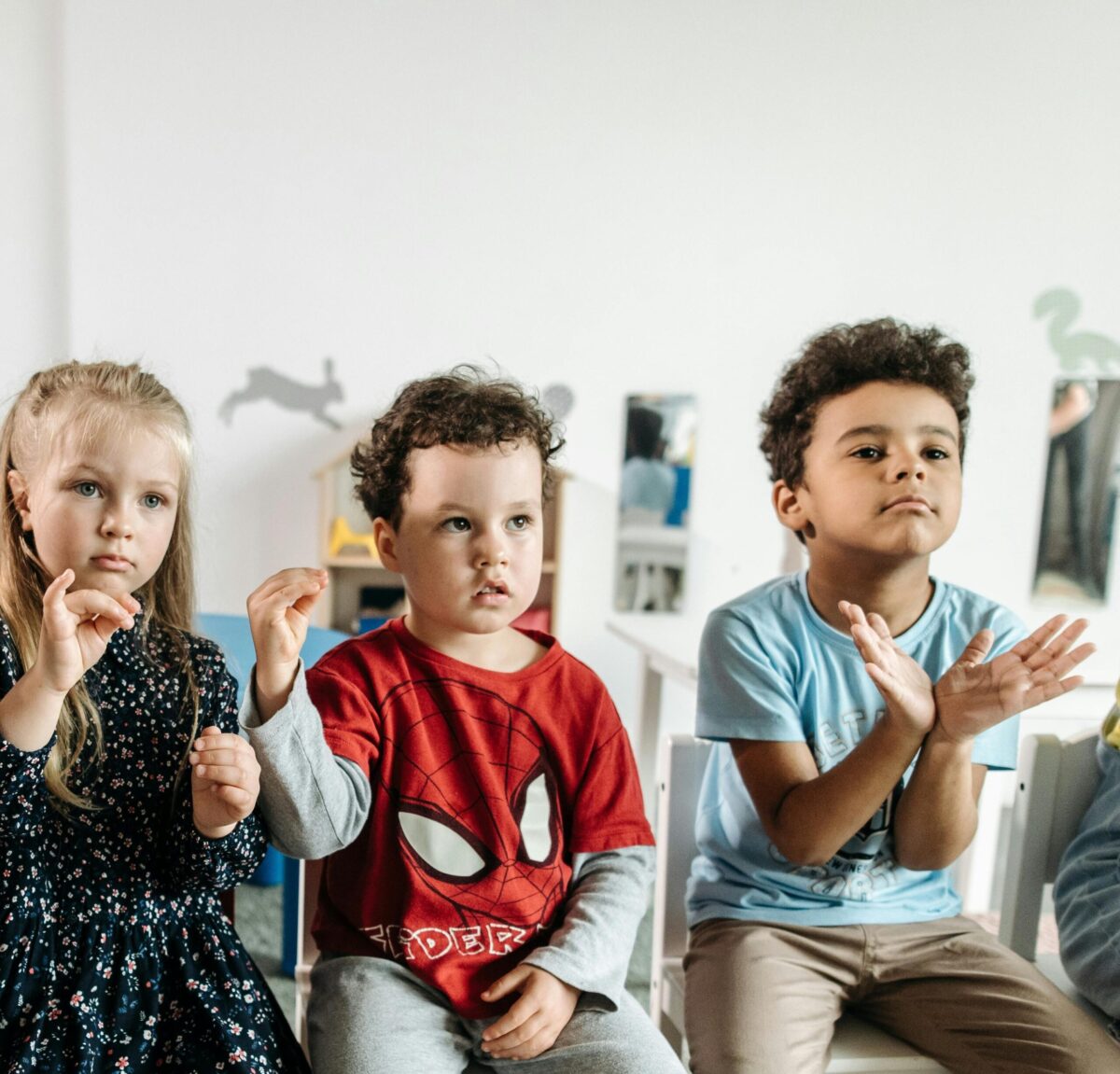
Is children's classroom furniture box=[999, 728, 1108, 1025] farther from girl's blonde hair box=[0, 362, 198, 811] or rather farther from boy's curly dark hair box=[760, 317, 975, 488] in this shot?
girl's blonde hair box=[0, 362, 198, 811]

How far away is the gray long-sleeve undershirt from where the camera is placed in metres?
0.84

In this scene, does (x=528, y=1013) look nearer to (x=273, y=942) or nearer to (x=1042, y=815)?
(x=1042, y=815)

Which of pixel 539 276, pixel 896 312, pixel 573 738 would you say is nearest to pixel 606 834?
pixel 573 738

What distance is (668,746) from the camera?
1118 millimetres

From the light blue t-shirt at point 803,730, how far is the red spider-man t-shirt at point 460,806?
133mm

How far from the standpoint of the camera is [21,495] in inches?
34.8

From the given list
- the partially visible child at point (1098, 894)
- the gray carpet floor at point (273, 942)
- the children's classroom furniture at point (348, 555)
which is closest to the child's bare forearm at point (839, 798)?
the partially visible child at point (1098, 894)

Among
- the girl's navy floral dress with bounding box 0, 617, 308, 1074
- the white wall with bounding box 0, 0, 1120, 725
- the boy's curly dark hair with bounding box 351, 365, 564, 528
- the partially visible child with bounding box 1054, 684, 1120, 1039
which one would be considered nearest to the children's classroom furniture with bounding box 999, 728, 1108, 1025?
the partially visible child with bounding box 1054, 684, 1120, 1039

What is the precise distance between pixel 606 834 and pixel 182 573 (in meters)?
0.44

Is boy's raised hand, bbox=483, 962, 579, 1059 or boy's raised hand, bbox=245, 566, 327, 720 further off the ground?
boy's raised hand, bbox=245, 566, 327, 720

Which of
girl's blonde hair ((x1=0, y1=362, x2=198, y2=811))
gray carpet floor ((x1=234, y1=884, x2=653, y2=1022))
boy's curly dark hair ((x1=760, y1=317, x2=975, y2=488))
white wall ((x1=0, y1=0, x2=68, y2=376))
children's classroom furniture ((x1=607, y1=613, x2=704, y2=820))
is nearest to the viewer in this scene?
girl's blonde hair ((x1=0, y1=362, x2=198, y2=811))

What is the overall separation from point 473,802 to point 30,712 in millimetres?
360

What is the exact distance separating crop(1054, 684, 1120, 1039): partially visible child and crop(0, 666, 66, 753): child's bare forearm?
903mm

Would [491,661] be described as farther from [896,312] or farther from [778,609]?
[896,312]
